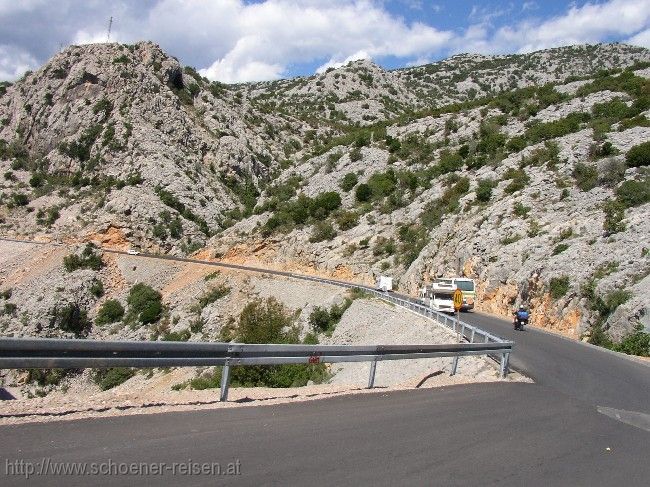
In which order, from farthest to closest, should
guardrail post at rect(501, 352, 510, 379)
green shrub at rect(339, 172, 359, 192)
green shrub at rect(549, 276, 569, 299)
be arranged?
green shrub at rect(339, 172, 359, 192)
green shrub at rect(549, 276, 569, 299)
guardrail post at rect(501, 352, 510, 379)

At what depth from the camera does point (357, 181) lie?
61969 mm

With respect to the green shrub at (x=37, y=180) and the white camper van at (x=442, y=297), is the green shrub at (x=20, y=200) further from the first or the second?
the white camper van at (x=442, y=297)

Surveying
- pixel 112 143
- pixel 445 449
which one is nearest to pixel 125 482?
pixel 445 449

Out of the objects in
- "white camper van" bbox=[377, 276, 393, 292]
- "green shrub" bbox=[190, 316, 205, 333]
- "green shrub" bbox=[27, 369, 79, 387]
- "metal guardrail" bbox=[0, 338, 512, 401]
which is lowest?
"green shrub" bbox=[27, 369, 79, 387]

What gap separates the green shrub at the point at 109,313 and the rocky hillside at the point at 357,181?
45.3 ft

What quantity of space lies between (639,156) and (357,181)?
31.0 metres

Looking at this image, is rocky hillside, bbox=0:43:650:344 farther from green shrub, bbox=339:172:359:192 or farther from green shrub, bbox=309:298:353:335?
green shrub, bbox=309:298:353:335

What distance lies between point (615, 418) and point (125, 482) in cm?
919

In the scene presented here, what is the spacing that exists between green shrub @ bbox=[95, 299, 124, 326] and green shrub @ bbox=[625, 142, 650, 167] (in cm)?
4148

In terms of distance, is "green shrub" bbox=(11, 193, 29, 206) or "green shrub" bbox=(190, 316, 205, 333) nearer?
"green shrub" bbox=(190, 316, 205, 333)

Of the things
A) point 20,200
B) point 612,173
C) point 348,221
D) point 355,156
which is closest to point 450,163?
point 348,221

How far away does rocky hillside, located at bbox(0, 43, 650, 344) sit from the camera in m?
31.7

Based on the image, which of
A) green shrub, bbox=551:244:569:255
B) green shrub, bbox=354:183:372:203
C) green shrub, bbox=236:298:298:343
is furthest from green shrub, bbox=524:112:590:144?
green shrub, bbox=236:298:298:343

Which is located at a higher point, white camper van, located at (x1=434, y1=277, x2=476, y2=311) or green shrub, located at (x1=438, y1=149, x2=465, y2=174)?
green shrub, located at (x1=438, y1=149, x2=465, y2=174)
